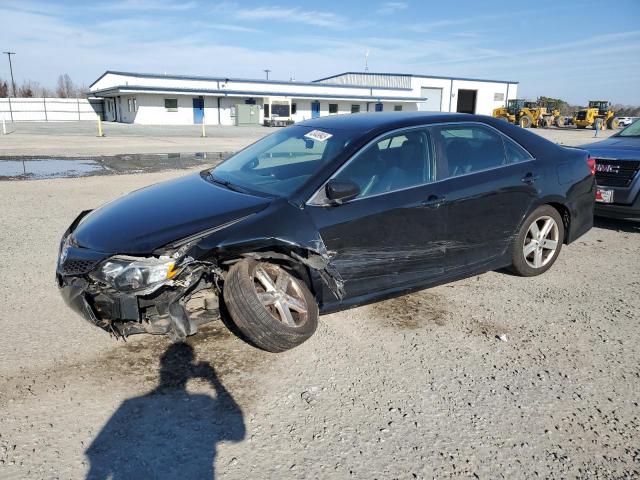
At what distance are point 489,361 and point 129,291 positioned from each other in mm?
2437

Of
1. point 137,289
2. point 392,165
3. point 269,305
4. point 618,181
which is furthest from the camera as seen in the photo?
point 618,181

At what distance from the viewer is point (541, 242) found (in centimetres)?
491

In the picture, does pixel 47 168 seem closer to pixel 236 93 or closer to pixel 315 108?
pixel 236 93

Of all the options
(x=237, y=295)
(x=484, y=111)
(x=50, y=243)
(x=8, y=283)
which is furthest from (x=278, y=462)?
(x=484, y=111)

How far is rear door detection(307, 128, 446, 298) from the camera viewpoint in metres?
3.57

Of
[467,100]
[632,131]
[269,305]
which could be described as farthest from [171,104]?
[269,305]

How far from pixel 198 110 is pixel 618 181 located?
4618cm

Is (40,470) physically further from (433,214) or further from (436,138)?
(436,138)

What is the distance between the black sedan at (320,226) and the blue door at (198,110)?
4612cm

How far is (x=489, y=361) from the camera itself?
3443 millimetres

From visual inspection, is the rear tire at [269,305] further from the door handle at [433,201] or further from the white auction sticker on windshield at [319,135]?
the white auction sticker on windshield at [319,135]

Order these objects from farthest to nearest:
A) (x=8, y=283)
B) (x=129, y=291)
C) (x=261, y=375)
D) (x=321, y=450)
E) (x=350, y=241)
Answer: (x=8, y=283) → (x=350, y=241) → (x=261, y=375) → (x=129, y=291) → (x=321, y=450)

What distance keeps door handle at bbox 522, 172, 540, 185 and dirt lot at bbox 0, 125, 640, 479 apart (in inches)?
40.7

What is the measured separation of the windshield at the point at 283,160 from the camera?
382 centimetres
